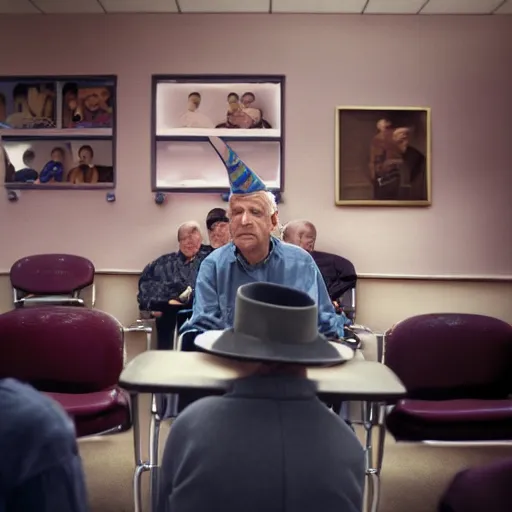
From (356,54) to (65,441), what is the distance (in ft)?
16.3

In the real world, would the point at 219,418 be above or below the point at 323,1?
below

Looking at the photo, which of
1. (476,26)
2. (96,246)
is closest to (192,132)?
(96,246)

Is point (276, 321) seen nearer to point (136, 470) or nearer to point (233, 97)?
point (136, 470)

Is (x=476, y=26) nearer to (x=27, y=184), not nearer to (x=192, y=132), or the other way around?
(x=192, y=132)

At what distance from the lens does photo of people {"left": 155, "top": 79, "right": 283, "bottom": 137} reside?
513 cm

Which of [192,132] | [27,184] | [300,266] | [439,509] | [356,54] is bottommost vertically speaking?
[439,509]

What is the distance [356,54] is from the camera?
5133 millimetres

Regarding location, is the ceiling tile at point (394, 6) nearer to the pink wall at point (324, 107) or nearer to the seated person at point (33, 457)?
the pink wall at point (324, 107)

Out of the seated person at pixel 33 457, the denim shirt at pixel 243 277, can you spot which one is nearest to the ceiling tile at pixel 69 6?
the denim shirt at pixel 243 277

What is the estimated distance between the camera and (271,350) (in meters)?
1.05

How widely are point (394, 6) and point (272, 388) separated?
4.77 meters

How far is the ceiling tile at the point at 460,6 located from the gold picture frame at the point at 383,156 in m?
0.86

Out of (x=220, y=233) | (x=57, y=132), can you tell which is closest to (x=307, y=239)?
(x=220, y=233)

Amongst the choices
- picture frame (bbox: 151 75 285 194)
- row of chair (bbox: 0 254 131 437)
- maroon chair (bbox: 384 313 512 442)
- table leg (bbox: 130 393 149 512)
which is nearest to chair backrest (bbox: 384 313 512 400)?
maroon chair (bbox: 384 313 512 442)
